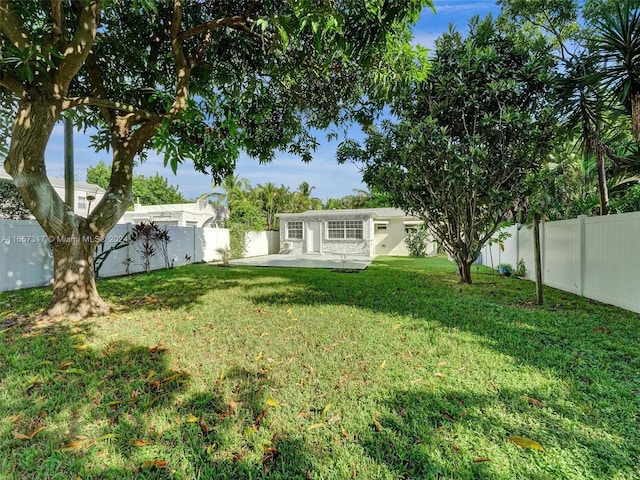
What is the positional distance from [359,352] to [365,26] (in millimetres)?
3846

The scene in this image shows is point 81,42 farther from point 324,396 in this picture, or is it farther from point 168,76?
point 324,396

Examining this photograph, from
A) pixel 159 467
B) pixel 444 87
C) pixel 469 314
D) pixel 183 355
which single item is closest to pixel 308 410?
pixel 159 467

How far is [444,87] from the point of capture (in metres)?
6.85

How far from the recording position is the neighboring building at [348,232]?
19.8m

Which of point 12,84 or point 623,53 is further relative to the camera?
point 623,53

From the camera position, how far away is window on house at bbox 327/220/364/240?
19.9 m

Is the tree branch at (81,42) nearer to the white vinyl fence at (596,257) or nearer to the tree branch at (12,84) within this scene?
the tree branch at (12,84)

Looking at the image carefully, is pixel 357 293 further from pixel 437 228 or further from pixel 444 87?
pixel 444 87

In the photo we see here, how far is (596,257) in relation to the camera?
5871 mm

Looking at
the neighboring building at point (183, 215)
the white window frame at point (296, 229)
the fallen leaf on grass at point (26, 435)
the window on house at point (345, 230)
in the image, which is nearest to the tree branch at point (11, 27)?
the fallen leaf on grass at point (26, 435)

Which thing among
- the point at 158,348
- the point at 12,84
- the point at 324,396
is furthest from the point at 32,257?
the point at 324,396

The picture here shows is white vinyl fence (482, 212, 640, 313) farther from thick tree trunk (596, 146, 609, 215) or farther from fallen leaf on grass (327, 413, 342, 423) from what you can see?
fallen leaf on grass (327, 413, 342, 423)

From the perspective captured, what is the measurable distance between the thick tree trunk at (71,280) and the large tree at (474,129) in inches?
250

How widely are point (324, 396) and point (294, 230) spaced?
19.2m
